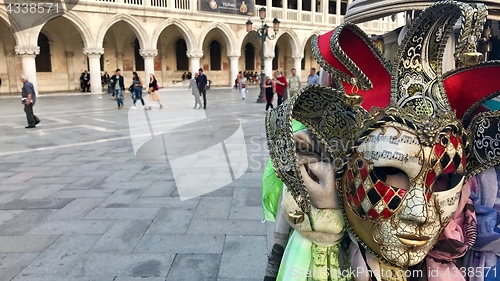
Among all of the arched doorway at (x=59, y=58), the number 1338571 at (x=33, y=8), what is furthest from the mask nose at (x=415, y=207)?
the arched doorway at (x=59, y=58)

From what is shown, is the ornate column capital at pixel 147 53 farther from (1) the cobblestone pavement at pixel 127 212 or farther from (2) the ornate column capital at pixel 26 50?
(1) the cobblestone pavement at pixel 127 212

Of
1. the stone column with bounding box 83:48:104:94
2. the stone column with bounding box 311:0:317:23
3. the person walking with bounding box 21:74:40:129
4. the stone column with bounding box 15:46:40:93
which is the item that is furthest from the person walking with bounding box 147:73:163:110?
the stone column with bounding box 311:0:317:23

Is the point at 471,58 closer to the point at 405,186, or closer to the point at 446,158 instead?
the point at 446,158

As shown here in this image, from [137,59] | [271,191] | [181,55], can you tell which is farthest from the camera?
[181,55]

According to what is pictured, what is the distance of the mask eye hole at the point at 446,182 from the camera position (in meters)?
1.07

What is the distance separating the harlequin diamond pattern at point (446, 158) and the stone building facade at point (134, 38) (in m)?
21.5

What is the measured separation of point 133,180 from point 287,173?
14.8 ft

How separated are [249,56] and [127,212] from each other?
94.7ft

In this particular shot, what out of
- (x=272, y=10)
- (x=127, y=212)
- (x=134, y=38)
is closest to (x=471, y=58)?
(x=127, y=212)

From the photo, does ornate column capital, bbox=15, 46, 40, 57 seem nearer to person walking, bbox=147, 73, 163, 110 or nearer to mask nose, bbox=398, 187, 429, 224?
person walking, bbox=147, 73, 163, 110

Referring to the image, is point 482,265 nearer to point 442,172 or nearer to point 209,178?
point 442,172

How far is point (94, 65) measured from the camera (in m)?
20.9

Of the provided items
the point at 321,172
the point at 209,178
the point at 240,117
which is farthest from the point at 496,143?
the point at 240,117

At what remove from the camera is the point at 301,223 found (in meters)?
1.20
